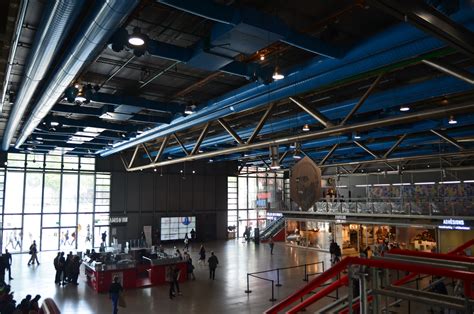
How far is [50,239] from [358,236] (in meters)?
21.4

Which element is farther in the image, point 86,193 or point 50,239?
point 86,193

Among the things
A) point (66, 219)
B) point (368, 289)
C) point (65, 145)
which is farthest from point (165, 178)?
→ point (368, 289)

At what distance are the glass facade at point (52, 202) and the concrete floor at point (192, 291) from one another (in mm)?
4078

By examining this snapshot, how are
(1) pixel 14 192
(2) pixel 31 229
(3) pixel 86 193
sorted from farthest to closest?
(3) pixel 86 193, (2) pixel 31 229, (1) pixel 14 192

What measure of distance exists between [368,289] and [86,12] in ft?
17.8

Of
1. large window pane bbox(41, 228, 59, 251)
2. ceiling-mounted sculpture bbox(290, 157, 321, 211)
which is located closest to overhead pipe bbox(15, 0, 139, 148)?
ceiling-mounted sculpture bbox(290, 157, 321, 211)

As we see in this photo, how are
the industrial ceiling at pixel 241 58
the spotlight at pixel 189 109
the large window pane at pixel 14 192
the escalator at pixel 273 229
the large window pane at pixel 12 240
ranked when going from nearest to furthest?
the industrial ceiling at pixel 241 58 → the spotlight at pixel 189 109 → the large window pane at pixel 12 240 → the large window pane at pixel 14 192 → the escalator at pixel 273 229

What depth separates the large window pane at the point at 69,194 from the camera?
26641 millimetres

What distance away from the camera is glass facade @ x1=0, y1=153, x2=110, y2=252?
2486cm

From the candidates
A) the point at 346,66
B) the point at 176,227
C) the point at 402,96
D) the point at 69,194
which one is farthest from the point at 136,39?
the point at 176,227

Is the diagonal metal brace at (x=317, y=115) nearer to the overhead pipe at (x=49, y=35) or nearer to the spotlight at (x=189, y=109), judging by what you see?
the spotlight at (x=189, y=109)

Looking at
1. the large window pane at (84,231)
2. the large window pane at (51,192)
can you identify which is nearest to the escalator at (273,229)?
the large window pane at (84,231)

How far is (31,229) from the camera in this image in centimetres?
2542

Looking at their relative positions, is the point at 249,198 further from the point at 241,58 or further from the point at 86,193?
the point at 241,58
